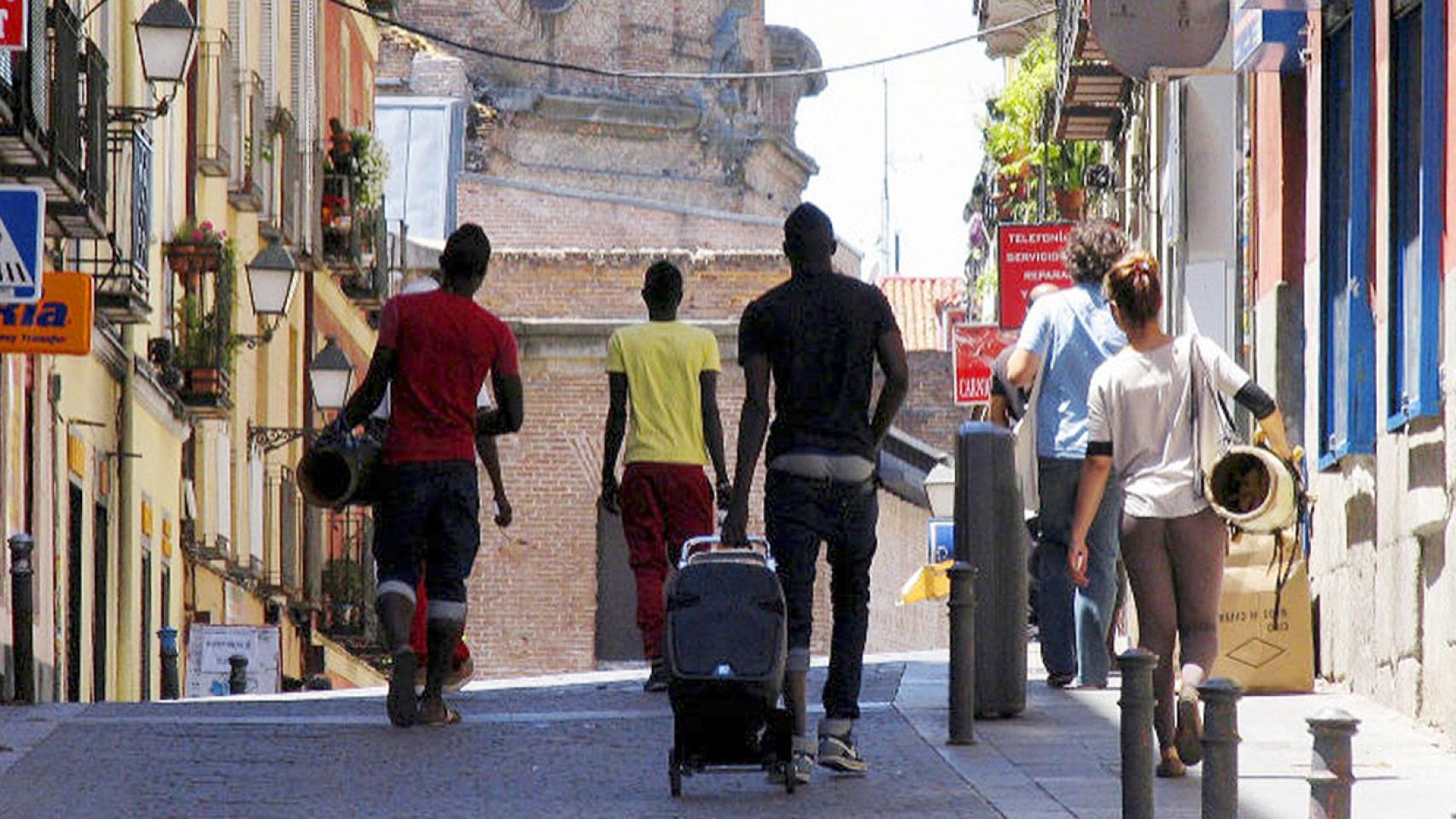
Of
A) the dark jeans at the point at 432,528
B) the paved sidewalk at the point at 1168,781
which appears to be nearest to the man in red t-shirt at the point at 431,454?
the dark jeans at the point at 432,528

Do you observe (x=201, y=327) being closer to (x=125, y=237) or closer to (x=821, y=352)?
(x=125, y=237)

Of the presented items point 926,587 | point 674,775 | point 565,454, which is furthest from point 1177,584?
point 565,454

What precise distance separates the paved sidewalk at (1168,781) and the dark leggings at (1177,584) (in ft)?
1.31

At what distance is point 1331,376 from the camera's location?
658 inches

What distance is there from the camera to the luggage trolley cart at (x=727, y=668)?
11.2m

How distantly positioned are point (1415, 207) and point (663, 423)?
326 centimetres

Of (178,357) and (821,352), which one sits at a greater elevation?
(178,357)

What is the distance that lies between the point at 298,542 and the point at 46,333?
19.8 meters

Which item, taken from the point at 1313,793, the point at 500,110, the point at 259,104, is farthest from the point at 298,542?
the point at 1313,793

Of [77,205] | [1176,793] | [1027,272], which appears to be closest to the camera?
[1176,793]

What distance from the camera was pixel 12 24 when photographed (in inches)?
640

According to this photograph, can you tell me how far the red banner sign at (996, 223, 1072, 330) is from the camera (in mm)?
32188

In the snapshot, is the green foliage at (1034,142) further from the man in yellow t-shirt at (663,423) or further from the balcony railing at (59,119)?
the man in yellow t-shirt at (663,423)

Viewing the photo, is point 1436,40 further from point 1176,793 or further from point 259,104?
point 259,104
